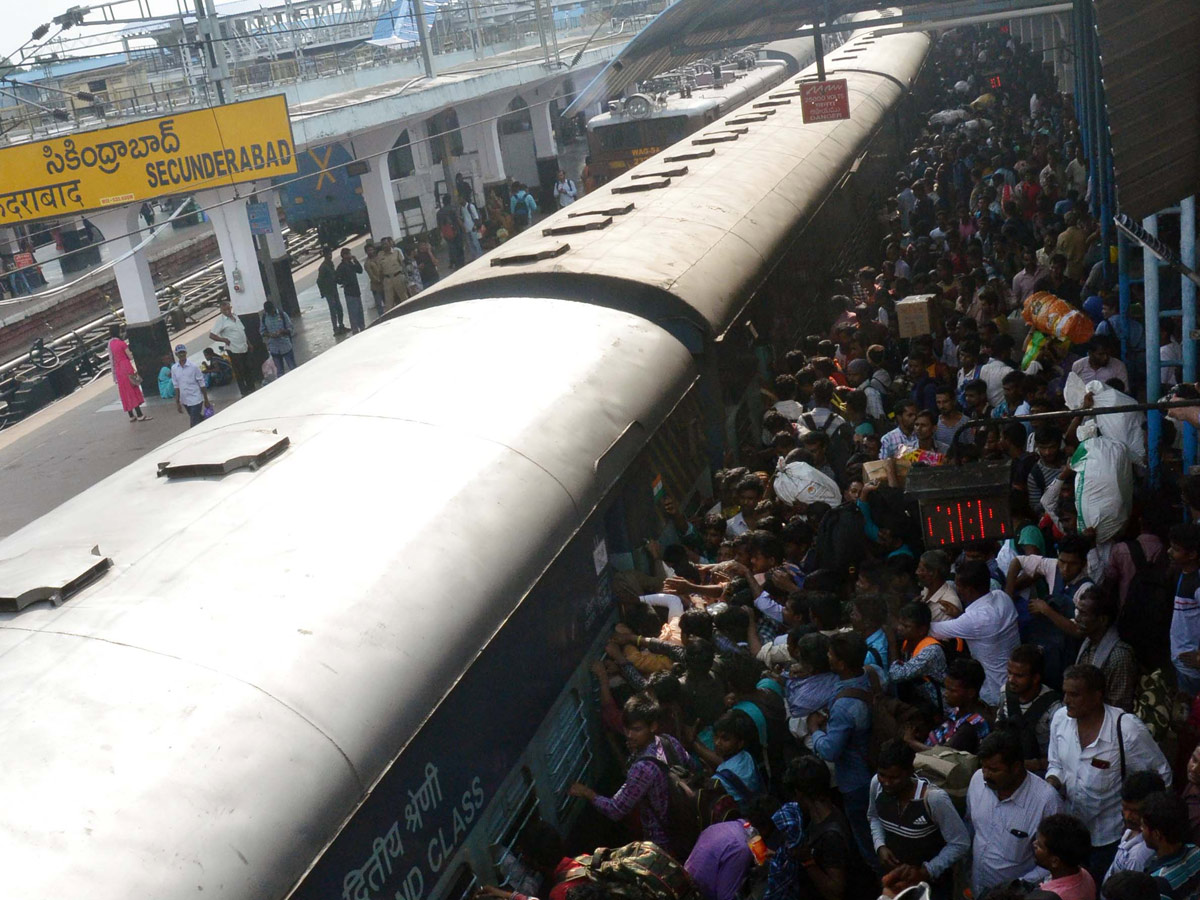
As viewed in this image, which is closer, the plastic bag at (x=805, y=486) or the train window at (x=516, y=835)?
the train window at (x=516, y=835)

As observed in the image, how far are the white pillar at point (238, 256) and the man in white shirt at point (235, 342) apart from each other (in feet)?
4.69

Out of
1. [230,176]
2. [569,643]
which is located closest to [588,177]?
[230,176]

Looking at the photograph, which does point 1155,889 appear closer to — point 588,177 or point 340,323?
point 340,323

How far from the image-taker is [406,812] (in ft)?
13.0

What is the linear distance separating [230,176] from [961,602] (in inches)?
547

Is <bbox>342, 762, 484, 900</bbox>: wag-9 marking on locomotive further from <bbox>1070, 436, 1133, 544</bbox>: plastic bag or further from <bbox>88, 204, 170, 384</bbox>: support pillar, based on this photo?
<bbox>88, 204, 170, 384</bbox>: support pillar

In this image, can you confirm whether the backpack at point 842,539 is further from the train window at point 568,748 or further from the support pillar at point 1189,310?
the support pillar at point 1189,310

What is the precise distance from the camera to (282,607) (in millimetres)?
4000

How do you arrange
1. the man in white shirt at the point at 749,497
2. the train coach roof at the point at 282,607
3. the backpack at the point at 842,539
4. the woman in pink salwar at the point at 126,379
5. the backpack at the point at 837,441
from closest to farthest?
the train coach roof at the point at 282,607 → the backpack at the point at 842,539 → the man in white shirt at the point at 749,497 → the backpack at the point at 837,441 → the woman in pink salwar at the point at 126,379

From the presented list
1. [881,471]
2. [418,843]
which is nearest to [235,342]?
[881,471]

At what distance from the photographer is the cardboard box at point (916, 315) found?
10.0m

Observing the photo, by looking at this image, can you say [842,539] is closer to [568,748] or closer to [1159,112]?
[568,748]

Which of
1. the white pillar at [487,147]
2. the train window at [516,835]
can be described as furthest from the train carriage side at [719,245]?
the white pillar at [487,147]

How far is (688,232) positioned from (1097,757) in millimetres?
5371
